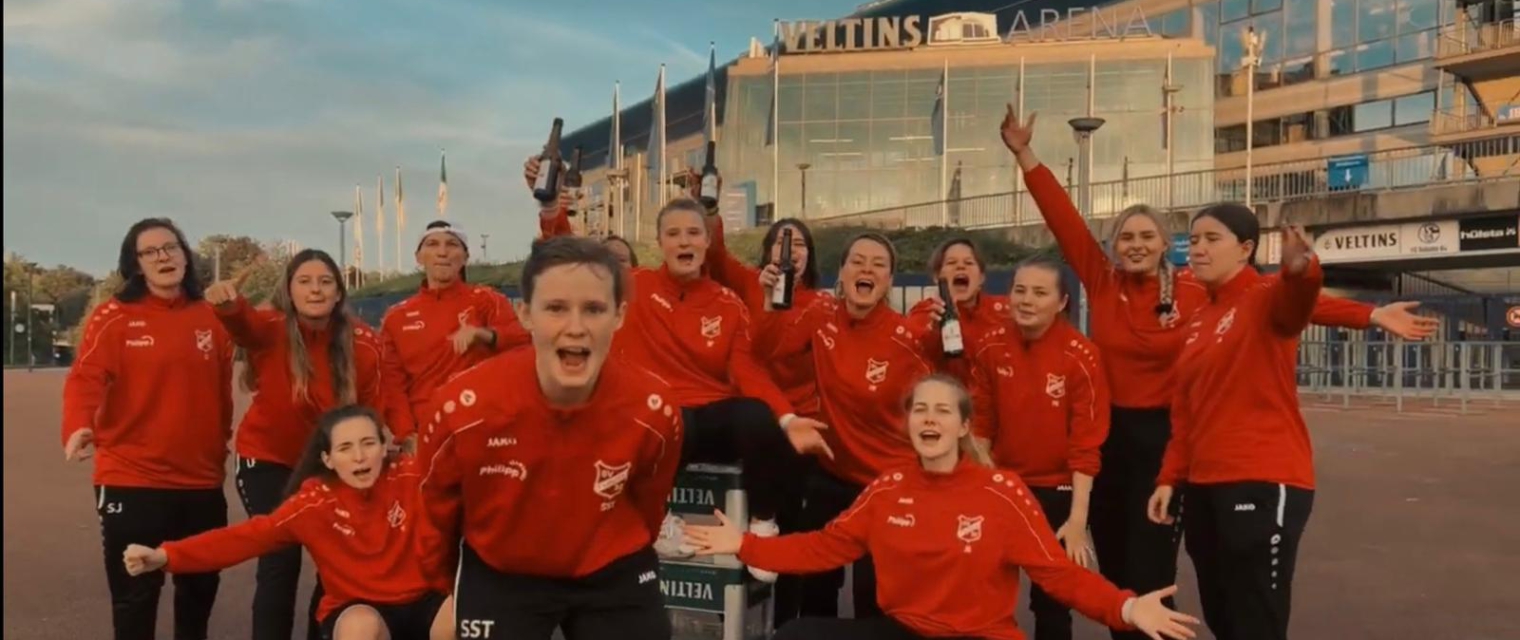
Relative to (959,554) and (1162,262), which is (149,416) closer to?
(959,554)

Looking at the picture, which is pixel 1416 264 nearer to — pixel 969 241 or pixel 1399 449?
pixel 1399 449

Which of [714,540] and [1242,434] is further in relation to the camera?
[1242,434]

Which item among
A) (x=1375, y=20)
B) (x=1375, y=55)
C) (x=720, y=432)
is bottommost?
(x=720, y=432)

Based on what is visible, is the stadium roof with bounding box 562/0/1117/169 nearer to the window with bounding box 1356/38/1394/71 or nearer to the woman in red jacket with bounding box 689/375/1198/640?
the window with bounding box 1356/38/1394/71

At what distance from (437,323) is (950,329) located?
270 cm

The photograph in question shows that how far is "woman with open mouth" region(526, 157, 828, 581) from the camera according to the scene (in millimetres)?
5488

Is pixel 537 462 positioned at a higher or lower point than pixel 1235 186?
lower

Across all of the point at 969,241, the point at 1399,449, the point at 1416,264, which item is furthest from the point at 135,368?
the point at 1416,264

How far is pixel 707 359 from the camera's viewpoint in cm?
580

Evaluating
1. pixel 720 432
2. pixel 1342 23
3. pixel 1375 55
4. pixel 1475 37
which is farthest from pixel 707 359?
pixel 1342 23

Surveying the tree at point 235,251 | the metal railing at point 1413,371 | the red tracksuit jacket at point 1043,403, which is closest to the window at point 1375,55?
the metal railing at point 1413,371

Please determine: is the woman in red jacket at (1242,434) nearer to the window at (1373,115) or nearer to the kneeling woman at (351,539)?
the kneeling woman at (351,539)

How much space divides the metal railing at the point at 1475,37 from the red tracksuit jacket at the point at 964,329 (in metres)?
39.3

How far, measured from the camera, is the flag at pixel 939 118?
5181 cm
